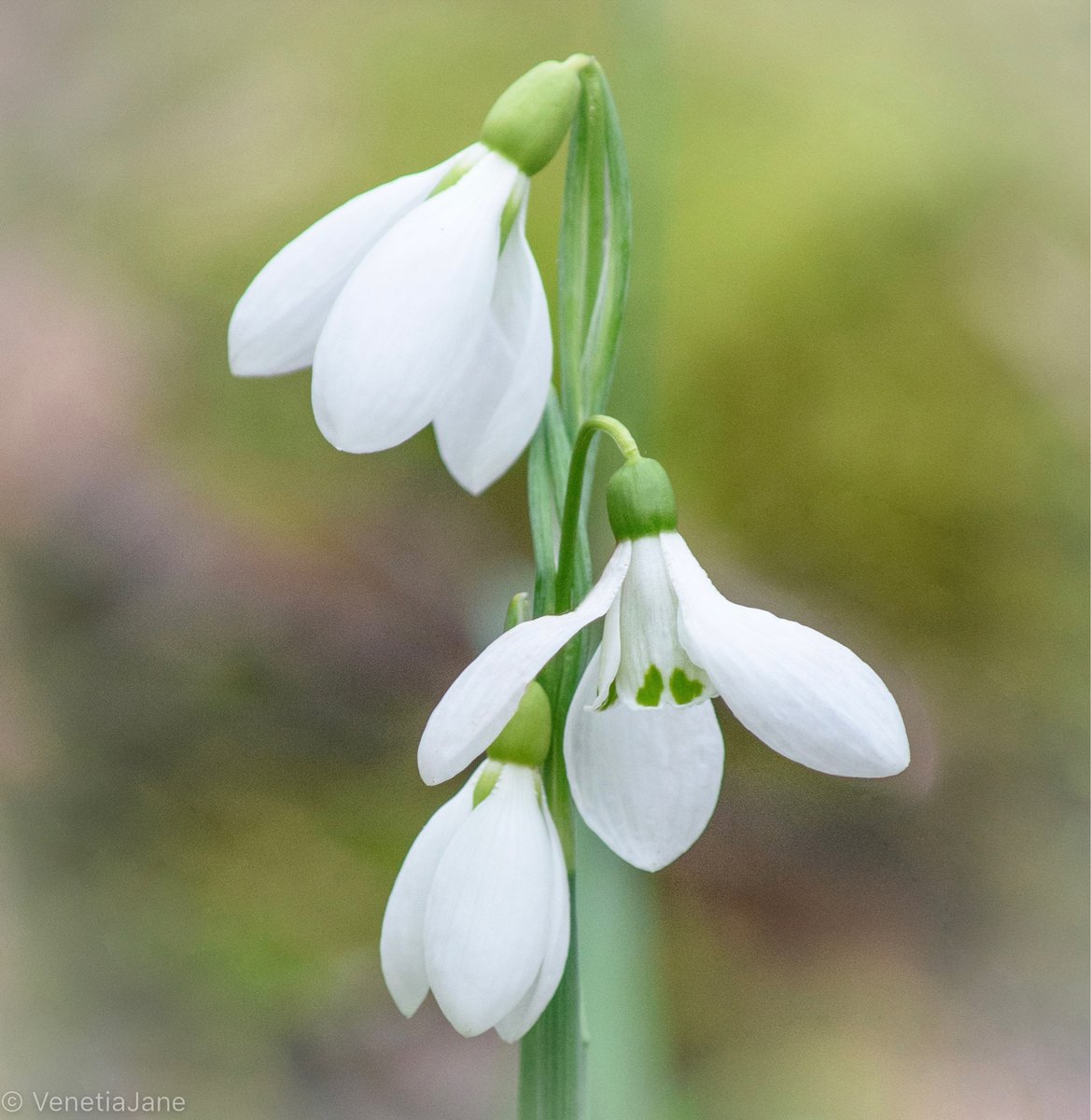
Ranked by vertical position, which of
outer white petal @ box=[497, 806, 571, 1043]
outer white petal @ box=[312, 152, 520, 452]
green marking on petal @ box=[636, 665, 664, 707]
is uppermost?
outer white petal @ box=[312, 152, 520, 452]

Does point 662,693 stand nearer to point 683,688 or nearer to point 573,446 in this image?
point 683,688

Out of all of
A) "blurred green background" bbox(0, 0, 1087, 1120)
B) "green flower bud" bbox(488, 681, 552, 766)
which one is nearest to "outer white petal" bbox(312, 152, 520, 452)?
"green flower bud" bbox(488, 681, 552, 766)

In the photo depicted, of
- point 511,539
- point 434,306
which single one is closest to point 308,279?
point 434,306

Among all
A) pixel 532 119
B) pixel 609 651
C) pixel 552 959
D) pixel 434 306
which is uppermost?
pixel 532 119

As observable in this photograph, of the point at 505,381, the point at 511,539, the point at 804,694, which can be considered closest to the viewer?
the point at 804,694

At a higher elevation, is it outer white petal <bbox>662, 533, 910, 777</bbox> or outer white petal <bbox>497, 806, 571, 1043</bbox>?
outer white petal <bbox>662, 533, 910, 777</bbox>

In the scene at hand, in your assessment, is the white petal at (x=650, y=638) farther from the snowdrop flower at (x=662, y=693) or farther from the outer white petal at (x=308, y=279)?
the outer white petal at (x=308, y=279)

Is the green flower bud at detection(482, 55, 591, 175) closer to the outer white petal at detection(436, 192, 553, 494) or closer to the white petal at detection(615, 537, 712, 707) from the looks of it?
the outer white petal at detection(436, 192, 553, 494)

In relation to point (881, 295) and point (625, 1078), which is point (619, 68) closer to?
point (881, 295)
